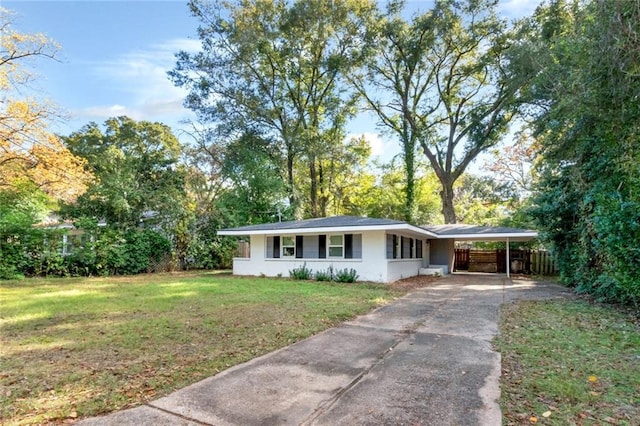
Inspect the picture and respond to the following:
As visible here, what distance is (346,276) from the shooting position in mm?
13336

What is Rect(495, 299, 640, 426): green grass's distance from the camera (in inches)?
123

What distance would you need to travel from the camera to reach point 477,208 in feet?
109

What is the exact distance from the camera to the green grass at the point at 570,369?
3123 mm

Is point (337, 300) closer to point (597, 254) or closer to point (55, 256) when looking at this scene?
point (597, 254)

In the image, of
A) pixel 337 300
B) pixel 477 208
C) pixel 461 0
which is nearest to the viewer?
pixel 337 300

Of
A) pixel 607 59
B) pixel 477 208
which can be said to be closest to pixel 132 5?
pixel 607 59

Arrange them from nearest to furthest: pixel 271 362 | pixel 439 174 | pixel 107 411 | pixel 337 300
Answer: pixel 107 411, pixel 271 362, pixel 337 300, pixel 439 174

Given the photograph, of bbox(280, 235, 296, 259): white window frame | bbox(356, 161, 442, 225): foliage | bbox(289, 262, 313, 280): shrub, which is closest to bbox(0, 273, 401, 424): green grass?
bbox(289, 262, 313, 280): shrub

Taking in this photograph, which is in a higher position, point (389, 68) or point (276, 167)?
point (389, 68)

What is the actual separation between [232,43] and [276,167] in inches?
332

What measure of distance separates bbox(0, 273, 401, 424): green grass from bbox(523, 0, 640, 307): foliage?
16.5 feet

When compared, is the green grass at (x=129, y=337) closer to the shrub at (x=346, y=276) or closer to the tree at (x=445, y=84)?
the shrub at (x=346, y=276)

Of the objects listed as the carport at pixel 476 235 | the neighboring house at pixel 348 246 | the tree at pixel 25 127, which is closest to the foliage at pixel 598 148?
the carport at pixel 476 235

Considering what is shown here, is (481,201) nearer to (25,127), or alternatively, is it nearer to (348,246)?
(348,246)
